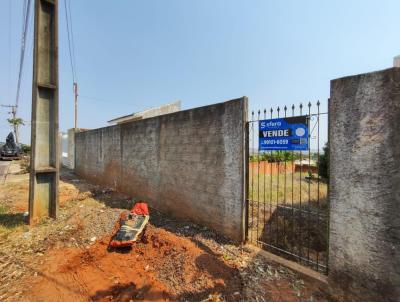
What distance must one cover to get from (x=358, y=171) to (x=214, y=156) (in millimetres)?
2620

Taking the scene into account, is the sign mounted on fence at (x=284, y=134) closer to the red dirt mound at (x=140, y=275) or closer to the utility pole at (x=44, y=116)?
the red dirt mound at (x=140, y=275)

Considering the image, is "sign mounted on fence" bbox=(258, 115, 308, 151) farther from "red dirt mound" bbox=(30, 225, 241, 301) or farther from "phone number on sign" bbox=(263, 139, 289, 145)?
"red dirt mound" bbox=(30, 225, 241, 301)

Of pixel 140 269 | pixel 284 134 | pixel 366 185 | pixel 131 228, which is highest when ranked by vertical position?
pixel 284 134

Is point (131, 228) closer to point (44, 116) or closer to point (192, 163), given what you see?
point (192, 163)

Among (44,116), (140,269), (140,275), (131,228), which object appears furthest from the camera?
(44,116)

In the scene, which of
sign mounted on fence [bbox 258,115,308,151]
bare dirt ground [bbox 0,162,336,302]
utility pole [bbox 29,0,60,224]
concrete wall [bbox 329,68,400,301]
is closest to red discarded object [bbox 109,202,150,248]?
bare dirt ground [bbox 0,162,336,302]

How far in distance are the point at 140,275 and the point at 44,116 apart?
201 inches

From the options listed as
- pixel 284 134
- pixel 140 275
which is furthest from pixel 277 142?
pixel 140 275

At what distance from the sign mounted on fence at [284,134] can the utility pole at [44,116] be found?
18.1 feet

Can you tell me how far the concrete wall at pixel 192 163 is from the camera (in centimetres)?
439

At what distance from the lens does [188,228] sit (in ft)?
17.0

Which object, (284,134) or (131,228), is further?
(131,228)

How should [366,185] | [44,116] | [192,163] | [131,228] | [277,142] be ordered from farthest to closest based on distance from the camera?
[44,116] → [192,163] → [131,228] → [277,142] → [366,185]

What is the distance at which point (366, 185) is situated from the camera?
2709 mm
